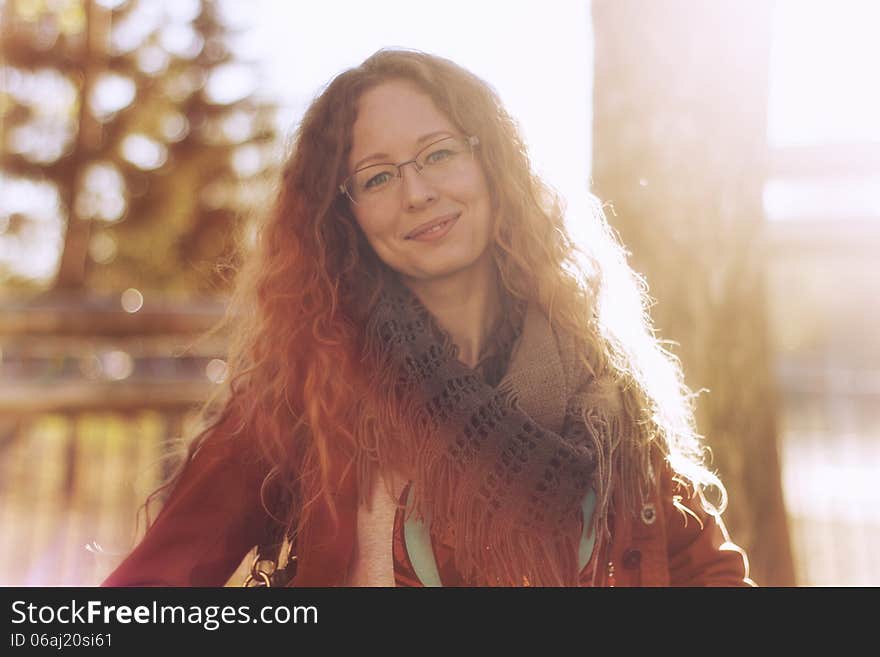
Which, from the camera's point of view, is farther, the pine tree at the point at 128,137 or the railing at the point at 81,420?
the pine tree at the point at 128,137

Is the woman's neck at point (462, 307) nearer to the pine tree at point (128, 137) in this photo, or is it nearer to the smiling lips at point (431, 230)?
the smiling lips at point (431, 230)

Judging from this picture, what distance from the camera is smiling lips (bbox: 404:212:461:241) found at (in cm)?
159

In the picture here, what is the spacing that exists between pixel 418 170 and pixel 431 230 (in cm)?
12

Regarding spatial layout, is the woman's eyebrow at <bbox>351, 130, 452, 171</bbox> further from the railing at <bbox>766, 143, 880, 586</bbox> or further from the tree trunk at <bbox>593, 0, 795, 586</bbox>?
the railing at <bbox>766, 143, 880, 586</bbox>

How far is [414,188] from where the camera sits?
61.6 inches

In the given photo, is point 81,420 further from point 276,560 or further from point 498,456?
point 498,456

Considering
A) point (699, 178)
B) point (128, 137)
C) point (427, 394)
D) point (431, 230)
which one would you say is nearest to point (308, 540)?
point (427, 394)

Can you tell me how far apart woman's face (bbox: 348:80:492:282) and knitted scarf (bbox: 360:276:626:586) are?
146 millimetres

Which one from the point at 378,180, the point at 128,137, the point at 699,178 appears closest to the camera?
the point at 378,180

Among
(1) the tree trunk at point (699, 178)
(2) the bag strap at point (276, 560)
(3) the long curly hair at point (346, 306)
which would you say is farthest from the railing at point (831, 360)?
(2) the bag strap at point (276, 560)

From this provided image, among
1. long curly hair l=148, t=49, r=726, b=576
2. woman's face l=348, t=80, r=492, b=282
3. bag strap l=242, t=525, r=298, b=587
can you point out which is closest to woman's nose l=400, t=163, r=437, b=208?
woman's face l=348, t=80, r=492, b=282

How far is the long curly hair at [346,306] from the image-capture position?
1570 millimetres

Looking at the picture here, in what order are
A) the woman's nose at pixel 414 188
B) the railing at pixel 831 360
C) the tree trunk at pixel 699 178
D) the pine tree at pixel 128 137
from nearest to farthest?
the woman's nose at pixel 414 188, the tree trunk at pixel 699 178, the railing at pixel 831 360, the pine tree at pixel 128 137

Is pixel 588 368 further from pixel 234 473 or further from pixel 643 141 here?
pixel 643 141
